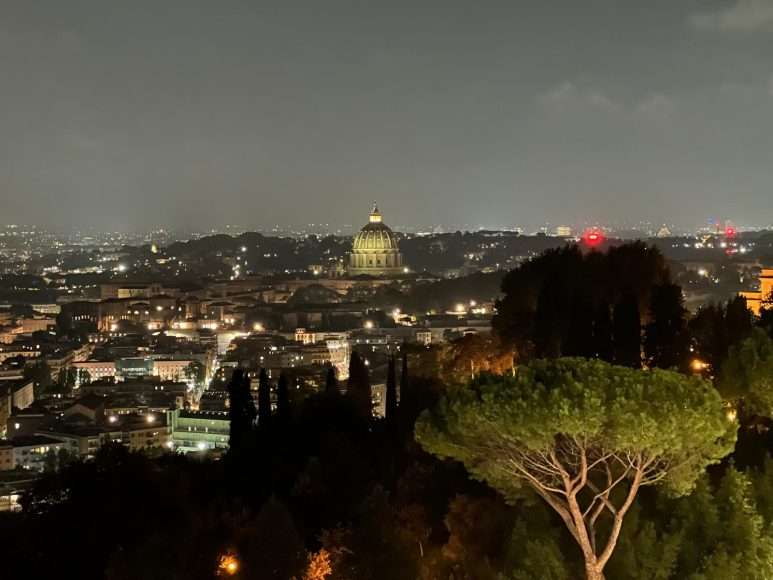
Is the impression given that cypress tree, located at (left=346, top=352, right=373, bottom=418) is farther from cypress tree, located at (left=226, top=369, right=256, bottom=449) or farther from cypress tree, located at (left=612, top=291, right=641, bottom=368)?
cypress tree, located at (left=612, top=291, right=641, bottom=368)

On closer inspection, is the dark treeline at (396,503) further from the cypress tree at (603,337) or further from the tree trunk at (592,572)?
the tree trunk at (592,572)

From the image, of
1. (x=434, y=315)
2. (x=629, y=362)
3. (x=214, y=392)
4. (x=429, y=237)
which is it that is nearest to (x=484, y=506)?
(x=629, y=362)

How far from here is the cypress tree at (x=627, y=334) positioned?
686 inches

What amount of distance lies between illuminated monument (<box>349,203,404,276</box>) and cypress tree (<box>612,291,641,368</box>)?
3028 inches

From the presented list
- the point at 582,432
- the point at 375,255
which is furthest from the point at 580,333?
the point at 375,255

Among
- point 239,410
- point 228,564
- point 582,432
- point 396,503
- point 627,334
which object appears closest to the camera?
point 582,432

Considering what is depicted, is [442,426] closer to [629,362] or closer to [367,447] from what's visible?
[367,447]

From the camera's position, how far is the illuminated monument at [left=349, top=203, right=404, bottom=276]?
314 ft

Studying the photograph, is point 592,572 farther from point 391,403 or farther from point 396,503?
point 391,403

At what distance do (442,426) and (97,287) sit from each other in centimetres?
7966

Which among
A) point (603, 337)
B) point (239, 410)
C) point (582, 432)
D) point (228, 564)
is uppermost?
point (582, 432)

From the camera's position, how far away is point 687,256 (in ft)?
257

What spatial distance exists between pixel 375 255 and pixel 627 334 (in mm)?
78893

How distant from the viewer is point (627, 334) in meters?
17.5
